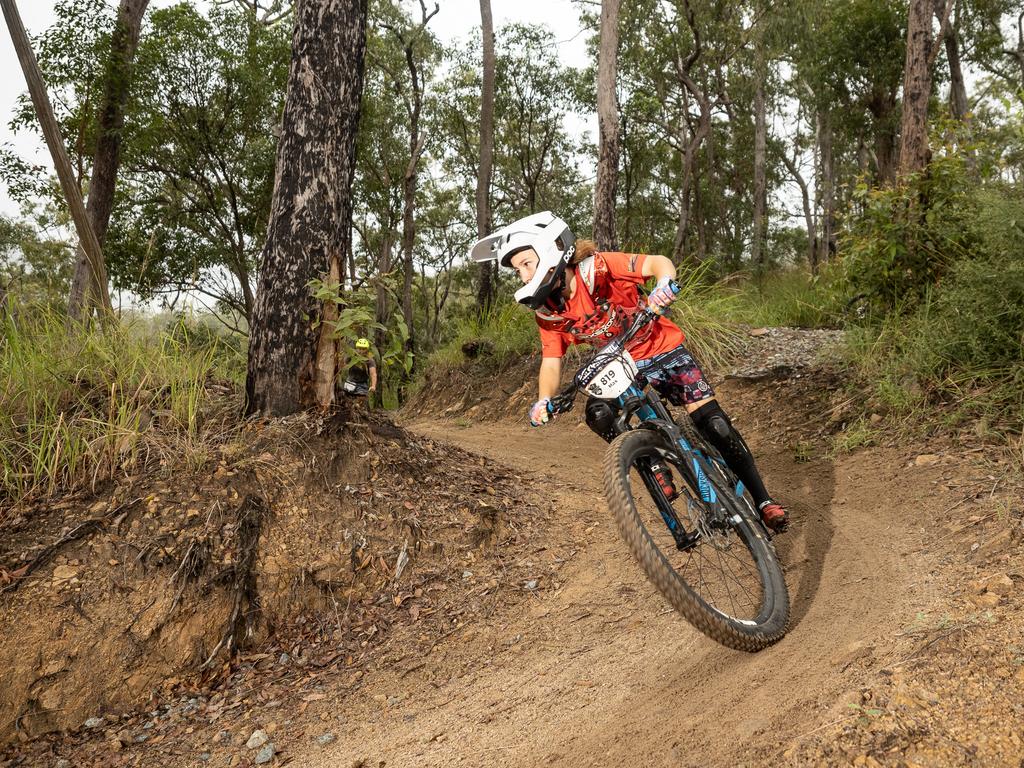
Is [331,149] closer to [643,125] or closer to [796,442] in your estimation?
[796,442]

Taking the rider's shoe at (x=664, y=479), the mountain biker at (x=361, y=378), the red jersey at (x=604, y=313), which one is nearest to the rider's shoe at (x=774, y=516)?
the rider's shoe at (x=664, y=479)

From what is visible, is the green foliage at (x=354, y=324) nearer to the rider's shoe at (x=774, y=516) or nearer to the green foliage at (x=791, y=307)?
the rider's shoe at (x=774, y=516)

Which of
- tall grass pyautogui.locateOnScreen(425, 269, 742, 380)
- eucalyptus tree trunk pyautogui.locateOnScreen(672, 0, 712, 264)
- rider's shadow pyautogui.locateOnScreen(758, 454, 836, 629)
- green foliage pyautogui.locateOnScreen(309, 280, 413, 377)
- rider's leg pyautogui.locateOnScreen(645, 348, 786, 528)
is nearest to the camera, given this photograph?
Answer: rider's leg pyautogui.locateOnScreen(645, 348, 786, 528)

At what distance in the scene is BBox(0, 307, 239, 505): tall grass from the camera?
4.32m

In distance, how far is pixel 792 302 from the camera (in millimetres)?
10727

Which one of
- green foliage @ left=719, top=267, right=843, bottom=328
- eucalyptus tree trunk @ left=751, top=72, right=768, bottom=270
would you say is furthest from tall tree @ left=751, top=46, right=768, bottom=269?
green foliage @ left=719, top=267, right=843, bottom=328

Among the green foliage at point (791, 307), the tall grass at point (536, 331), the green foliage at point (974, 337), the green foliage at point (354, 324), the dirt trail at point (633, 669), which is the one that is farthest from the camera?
the green foliage at point (791, 307)

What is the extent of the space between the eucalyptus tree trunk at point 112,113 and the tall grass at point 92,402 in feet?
22.3

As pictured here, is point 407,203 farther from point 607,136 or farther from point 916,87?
point 916,87

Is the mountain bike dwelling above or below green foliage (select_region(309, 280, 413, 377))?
below

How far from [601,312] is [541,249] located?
0.50 m

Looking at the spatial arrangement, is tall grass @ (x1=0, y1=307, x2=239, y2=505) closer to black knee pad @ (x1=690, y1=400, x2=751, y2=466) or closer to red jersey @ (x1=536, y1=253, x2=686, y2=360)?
red jersey @ (x1=536, y1=253, x2=686, y2=360)

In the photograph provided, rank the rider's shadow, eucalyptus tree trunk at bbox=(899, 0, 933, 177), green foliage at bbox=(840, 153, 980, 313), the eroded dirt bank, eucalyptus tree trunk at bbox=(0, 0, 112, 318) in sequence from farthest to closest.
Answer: eucalyptus tree trunk at bbox=(899, 0, 933, 177), green foliage at bbox=(840, 153, 980, 313), eucalyptus tree trunk at bbox=(0, 0, 112, 318), the rider's shadow, the eroded dirt bank

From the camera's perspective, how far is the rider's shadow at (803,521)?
3.79m
